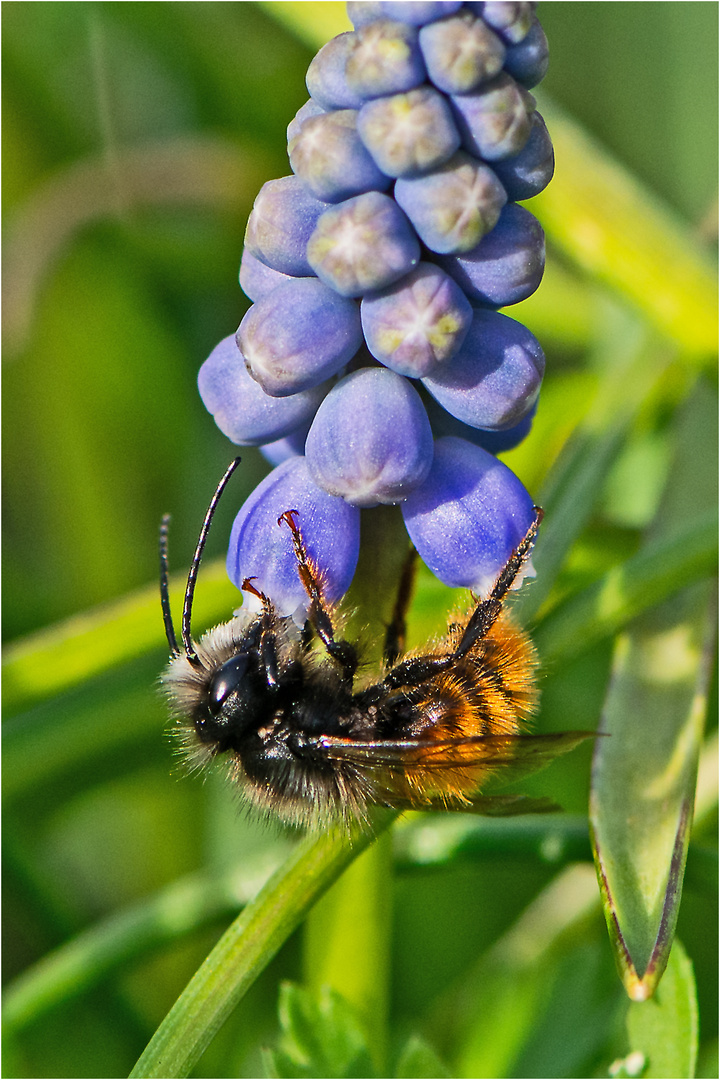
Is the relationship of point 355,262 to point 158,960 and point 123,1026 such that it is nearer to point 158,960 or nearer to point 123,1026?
point 123,1026

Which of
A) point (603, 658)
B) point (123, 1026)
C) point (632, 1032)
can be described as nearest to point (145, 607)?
point (123, 1026)

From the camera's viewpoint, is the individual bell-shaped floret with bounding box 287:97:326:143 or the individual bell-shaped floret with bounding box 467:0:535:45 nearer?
the individual bell-shaped floret with bounding box 467:0:535:45

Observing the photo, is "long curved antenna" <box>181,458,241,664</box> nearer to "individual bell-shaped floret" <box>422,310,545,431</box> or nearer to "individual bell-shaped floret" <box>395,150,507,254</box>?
"individual bell-shaped floret" <box>422,310,545,431</box>

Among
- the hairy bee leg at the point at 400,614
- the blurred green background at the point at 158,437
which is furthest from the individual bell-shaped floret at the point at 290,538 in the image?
the blurred green background at the point at 158,437

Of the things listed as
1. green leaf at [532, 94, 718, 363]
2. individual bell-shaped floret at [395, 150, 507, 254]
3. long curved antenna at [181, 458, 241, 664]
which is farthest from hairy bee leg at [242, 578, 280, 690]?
green leaf at [532, 94, 718, 363]

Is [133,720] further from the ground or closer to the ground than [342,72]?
closer to the ground

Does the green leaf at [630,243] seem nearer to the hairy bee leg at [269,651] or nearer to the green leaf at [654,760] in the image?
the green leaf at [654,760]
